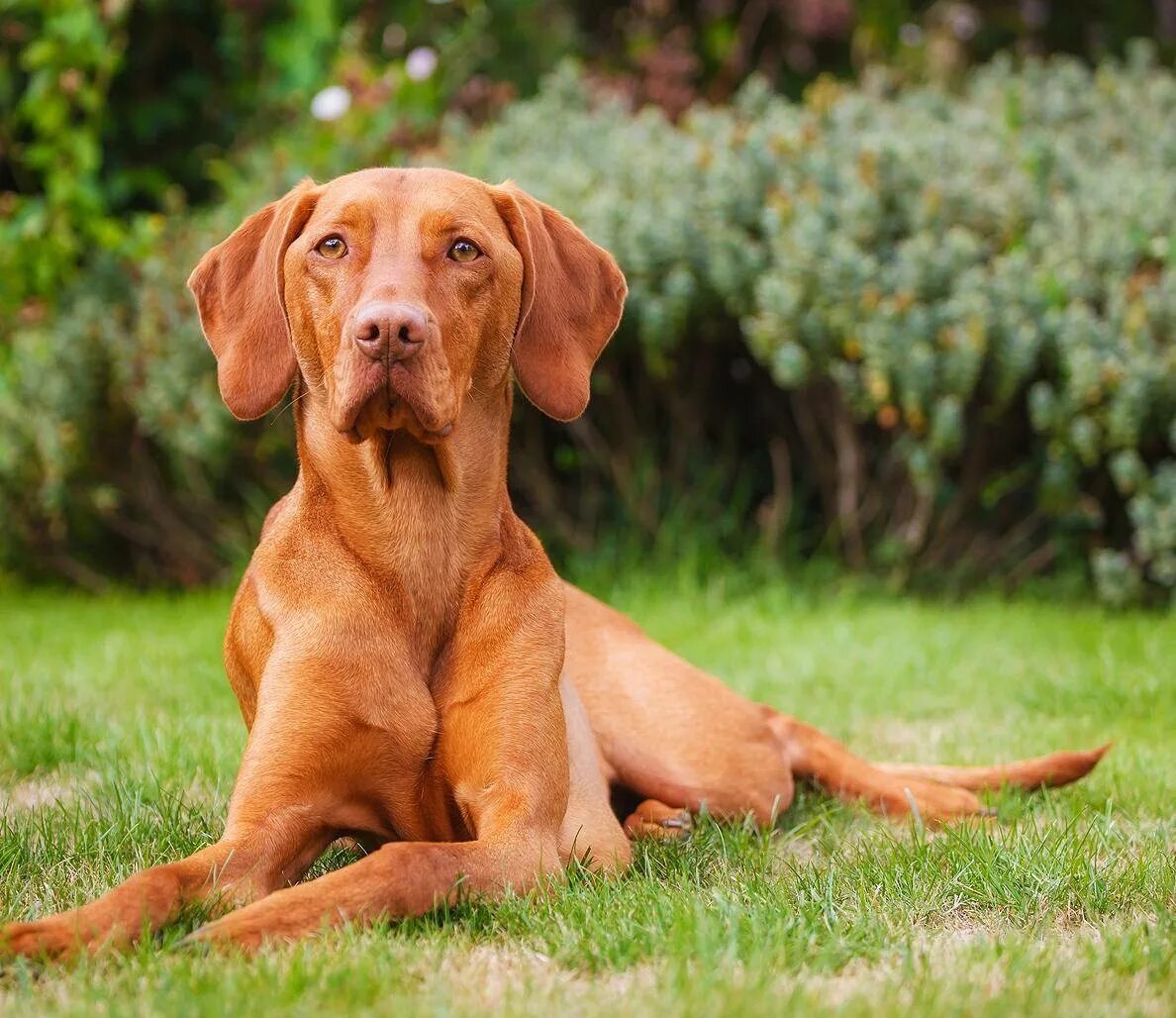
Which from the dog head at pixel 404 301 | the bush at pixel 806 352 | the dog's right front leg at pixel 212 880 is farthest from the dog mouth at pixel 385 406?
the bush at pixel 806 352

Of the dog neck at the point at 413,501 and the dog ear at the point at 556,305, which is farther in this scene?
the dog ear at the point at 556,305

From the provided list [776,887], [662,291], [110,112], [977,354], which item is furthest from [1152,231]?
[110,112]

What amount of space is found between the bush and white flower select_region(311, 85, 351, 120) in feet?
0.38

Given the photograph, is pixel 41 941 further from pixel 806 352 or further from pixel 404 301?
pixel 806 352

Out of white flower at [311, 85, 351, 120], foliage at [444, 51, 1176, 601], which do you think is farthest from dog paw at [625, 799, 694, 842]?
white flower at [311, 85, 351, 120]

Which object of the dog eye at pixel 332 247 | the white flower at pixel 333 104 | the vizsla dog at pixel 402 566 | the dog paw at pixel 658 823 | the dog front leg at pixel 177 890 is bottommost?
the dog paw at pixel 658 823

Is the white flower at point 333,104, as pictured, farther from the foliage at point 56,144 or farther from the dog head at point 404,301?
the dog head at point 404,301

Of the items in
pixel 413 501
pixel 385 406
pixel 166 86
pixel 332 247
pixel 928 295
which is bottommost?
pixel 413 501

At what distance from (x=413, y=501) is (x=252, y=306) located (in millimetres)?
544

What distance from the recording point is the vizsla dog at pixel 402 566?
2848 mm

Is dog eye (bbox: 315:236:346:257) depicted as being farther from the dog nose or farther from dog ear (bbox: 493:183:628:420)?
dog ear (bbox: 493:183:628:420)

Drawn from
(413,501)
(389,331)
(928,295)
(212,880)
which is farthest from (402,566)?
(928,295)

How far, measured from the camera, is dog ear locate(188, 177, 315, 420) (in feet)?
10.5

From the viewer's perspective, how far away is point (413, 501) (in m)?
3.17
